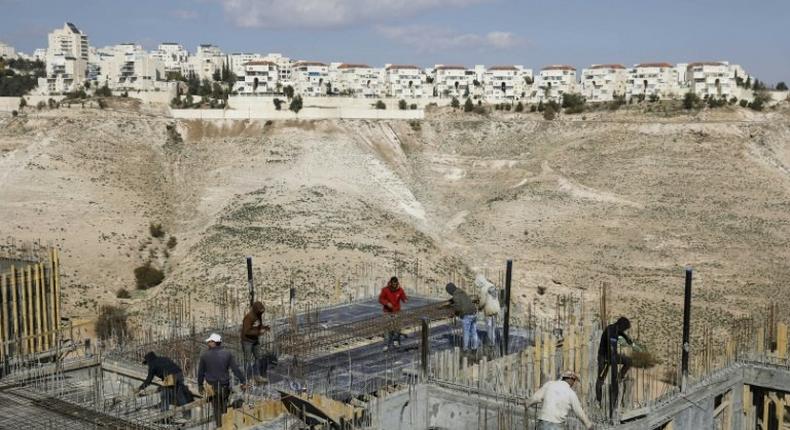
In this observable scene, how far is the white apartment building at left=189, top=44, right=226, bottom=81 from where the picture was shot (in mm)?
111812

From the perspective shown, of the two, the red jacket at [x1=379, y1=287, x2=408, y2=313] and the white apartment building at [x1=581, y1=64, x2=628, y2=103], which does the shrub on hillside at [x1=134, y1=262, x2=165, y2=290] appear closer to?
the red jacket at [x1=379, y1=287, x2=408, y2=313]

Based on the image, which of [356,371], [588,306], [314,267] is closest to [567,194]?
[588,306]

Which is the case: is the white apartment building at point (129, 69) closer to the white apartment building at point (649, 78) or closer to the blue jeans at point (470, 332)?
the white apartment building at point (649, 78)

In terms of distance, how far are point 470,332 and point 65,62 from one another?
3372 inches

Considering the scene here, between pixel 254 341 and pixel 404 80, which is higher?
pixel 404 80

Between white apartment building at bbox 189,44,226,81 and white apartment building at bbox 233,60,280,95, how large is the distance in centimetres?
2488

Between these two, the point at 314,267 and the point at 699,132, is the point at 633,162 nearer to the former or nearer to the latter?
the point at 699,132

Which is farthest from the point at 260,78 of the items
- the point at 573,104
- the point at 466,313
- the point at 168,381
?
the point at 168,381

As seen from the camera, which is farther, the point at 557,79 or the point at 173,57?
the point at 173,57

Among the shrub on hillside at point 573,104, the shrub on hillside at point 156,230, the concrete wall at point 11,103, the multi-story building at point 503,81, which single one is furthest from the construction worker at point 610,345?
the multi-story building at point 503,81

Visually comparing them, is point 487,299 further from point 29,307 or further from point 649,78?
point 649,78

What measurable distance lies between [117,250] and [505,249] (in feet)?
59.3

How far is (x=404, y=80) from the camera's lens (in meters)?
91.7

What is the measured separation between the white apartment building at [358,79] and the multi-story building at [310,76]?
4.94ft
